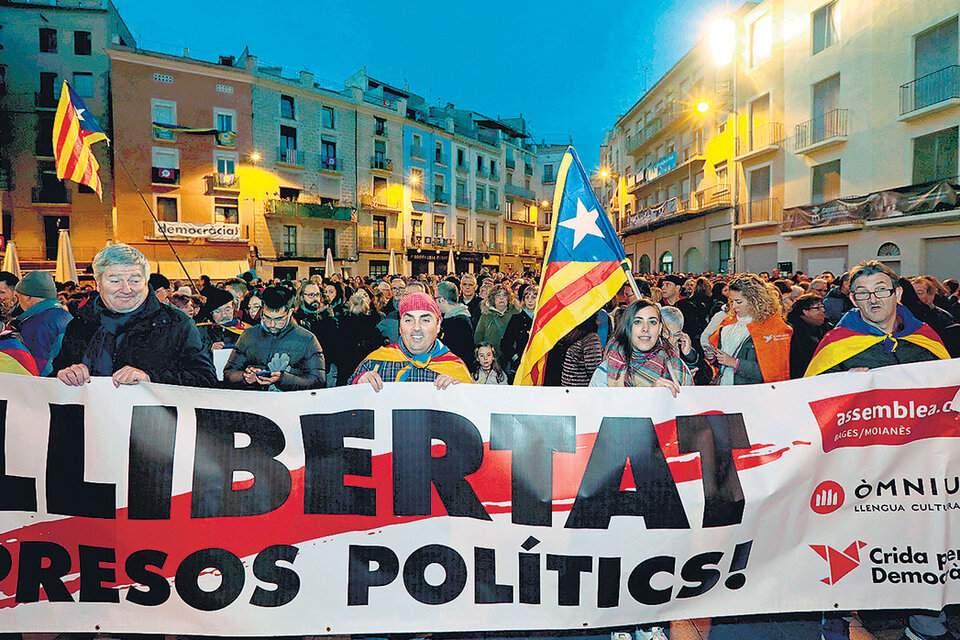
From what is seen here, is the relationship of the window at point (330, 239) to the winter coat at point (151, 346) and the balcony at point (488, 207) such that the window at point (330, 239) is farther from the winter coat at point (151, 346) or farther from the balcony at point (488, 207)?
the winter coat at point (151, 346)

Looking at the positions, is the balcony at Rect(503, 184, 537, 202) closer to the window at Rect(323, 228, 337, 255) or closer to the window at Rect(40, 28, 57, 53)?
the window at Rect(323, 228, 337, 255)

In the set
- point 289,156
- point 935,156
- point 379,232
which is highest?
point 289,156

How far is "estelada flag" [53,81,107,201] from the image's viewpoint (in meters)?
9.41

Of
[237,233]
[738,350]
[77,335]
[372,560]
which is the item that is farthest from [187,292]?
[237,233]

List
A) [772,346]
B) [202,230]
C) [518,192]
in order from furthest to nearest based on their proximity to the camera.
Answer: [518,192], [202,230], [772,346]

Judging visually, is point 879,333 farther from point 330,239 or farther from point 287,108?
point 287,108

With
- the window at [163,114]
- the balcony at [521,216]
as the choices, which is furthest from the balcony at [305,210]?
the balcony at [521,216]

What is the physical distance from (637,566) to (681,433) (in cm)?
64

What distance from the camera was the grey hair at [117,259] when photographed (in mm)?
2869

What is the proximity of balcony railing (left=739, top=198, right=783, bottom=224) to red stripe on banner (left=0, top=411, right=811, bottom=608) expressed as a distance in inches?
904

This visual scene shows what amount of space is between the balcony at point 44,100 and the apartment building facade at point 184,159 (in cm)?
298

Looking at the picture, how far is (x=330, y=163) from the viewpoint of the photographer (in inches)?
1378

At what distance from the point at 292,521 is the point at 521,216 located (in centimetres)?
5069

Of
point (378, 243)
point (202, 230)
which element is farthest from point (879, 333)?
point (378, 243)
